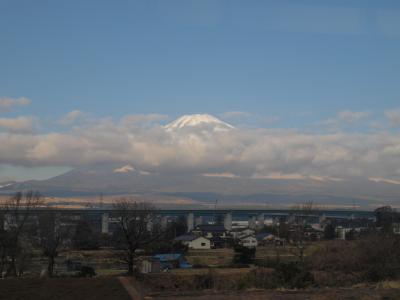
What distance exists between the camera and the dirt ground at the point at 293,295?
17750 millimetres

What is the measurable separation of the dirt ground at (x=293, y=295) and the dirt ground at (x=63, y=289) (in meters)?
1.60

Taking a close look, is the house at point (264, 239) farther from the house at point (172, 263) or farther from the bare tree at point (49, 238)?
the house at point (172, 263)

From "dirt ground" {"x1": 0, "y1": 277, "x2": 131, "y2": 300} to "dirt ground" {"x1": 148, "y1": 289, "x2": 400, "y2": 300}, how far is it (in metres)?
1.60

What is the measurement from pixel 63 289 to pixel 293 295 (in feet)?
26.6

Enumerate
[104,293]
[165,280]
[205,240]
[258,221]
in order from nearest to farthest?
[104,293], [165,280], [205,240], [258,221]

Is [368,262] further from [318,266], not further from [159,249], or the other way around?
[159,249]

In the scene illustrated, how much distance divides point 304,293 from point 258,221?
9726 centimetres

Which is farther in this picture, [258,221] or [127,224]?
[258,221]

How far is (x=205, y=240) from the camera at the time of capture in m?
66.4

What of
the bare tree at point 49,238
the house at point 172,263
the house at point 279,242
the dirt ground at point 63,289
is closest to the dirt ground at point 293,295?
the dirt ground at point 63,289

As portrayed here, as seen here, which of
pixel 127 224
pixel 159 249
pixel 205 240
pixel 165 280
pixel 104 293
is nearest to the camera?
pixel 104 293

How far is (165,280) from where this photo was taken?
973 inches

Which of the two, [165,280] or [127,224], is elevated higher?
[127,224]

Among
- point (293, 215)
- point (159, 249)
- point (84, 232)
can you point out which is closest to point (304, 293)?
point (159, 249)
